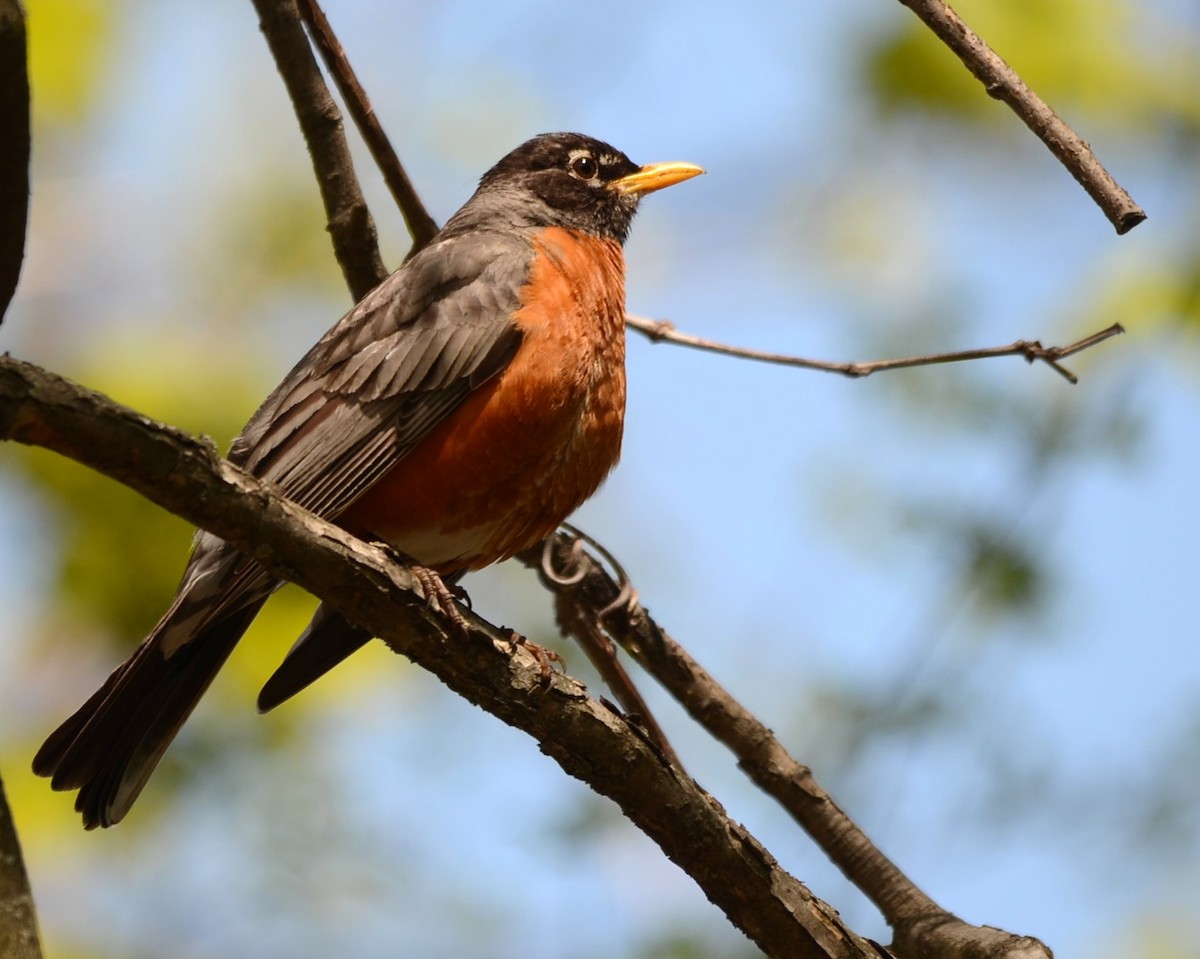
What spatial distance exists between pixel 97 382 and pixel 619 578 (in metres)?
2.83

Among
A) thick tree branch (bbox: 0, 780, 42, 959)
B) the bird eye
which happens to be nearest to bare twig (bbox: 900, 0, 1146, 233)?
thick tree branch (bbox: 0, 780, 42, 959)

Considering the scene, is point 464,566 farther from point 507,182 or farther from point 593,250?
point 507,182

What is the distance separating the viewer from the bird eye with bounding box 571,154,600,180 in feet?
20.1

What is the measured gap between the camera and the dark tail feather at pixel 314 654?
452 centimetres

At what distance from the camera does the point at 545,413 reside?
14.4ft

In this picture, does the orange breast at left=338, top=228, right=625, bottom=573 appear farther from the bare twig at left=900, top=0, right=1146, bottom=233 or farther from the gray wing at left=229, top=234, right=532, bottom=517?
the bare twig at left=900, top=0, right=1146, bottom=233

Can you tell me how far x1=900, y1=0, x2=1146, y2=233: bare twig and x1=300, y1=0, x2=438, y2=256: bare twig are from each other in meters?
2.20

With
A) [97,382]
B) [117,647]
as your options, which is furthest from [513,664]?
[97,382]

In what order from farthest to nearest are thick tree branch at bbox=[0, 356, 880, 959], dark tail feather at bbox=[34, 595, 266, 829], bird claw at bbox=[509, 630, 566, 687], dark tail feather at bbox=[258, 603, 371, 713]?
1. dark tail feather at bbox=[258, 603, 371, 713]
2. dark tail feather at bbox=[34, 595, 266, 829]
3. bird claw at bbox=[509, 630, 566, 687]
4. thick tree branch at bbox=[0, 356, 880, 959]

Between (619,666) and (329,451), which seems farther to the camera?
(619,666)

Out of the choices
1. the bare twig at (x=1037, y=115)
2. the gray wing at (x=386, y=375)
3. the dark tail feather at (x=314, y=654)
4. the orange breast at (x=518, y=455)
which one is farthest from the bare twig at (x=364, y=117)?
the bare twig at (x=1037, y=115)

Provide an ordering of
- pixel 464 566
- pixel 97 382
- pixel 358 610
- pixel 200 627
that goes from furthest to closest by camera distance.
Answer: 1. pixel 97 382
2. pixel 464 566
3. pixel 200 627
4. pixel 358 610

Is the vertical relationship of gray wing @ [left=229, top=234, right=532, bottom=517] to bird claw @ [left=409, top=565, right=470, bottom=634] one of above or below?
above

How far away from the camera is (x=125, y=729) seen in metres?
4.18
